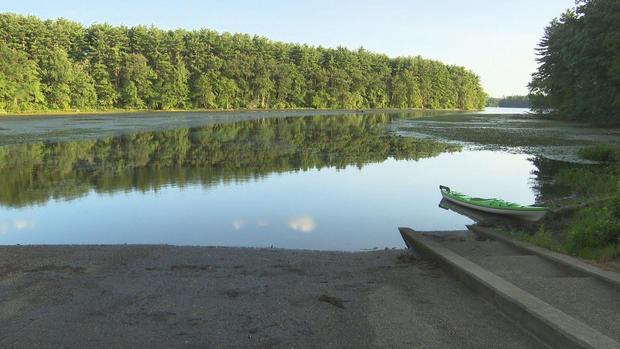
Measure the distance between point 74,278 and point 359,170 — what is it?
1494cm

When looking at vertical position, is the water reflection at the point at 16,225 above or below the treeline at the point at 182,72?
below

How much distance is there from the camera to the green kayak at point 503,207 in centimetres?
999

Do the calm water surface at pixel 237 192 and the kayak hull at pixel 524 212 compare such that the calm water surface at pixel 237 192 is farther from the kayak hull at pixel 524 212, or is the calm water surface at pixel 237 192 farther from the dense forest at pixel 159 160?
the kayak hull at pixel 524 212

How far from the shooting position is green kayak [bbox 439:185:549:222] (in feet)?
32.8

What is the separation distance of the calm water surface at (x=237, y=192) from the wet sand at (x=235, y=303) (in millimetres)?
2143

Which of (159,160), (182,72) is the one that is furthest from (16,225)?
(182,72)

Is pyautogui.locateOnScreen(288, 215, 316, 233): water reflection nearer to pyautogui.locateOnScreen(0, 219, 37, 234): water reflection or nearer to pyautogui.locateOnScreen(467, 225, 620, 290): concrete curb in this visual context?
pyautogui.locateOnScreen(467, 225, 620, 290): concrete curb

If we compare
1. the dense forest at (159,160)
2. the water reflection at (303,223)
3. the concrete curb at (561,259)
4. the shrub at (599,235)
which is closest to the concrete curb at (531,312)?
the concrete curb at (561,259)

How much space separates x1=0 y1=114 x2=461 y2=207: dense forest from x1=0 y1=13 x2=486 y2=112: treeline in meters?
53.2

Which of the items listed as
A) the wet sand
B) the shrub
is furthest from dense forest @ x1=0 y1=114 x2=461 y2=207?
the shrub

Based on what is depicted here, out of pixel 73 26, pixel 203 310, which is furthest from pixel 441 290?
pixel 73 26

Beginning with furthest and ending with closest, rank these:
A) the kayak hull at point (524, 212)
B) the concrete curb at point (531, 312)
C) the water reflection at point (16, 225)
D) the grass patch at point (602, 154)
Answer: the grass patch at point (602, 154)
the water reflection at point (16, 225)
the kayak hull at point (524, 212)
the concrete curb at point (531, 312)

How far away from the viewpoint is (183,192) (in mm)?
14430

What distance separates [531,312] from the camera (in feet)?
15.1
